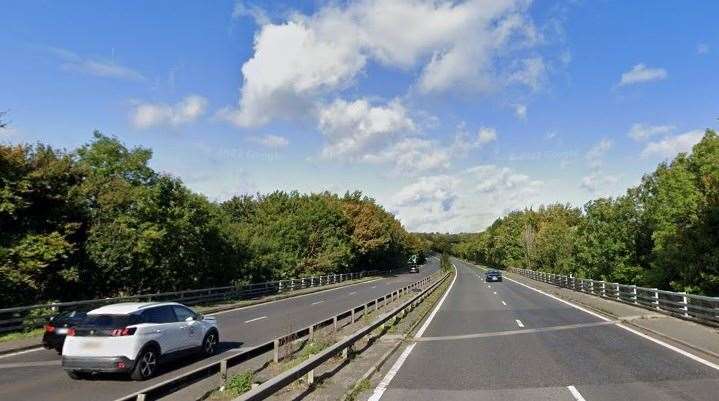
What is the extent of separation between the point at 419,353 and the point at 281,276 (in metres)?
44.7

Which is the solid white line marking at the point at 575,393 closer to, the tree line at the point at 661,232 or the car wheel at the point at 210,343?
the car wheel at the point at 210,343

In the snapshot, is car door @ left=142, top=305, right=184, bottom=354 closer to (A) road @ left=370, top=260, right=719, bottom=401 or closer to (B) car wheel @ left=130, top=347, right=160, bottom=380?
(B) car wheel @ left=130, top=347, right=160, bottom=380

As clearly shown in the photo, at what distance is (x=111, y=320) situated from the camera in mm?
12258

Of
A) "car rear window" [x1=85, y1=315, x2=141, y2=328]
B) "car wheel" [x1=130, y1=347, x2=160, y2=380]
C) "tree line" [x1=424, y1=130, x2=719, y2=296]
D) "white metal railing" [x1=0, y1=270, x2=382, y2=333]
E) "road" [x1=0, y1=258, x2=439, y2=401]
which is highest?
"tree line" [x1=424, y1=130, x2=719, y2=296]

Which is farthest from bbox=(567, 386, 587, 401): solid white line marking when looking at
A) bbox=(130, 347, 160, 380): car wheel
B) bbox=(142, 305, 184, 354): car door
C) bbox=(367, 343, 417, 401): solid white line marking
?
bbox=(142, 305, 184, 354): car door

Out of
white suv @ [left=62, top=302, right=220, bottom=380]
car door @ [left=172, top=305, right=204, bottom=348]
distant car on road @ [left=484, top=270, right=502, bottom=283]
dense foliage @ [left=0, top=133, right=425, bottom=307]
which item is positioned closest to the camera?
white suv @ [left=62, top=302, right=220, bottom=380]

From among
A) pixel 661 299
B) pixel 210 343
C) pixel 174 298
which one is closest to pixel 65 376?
pixel 210 343

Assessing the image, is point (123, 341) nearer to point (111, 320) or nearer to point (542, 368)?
point (111, 320)

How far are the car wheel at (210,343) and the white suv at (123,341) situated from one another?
131 centimetres

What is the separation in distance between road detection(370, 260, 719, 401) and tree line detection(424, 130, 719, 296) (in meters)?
13.6

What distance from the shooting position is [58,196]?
2745cm

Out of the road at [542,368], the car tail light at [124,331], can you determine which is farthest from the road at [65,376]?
the road at [542,368]

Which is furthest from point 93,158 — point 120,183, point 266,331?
point 266,331

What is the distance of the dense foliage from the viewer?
80.3 ft
